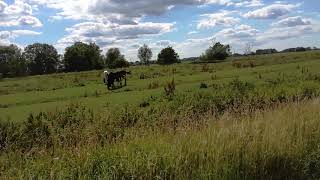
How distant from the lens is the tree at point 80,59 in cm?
11662

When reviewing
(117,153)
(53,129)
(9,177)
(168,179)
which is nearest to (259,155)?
(168,179)

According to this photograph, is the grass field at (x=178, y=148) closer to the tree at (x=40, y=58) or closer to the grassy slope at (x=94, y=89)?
the grassy slope at (x=94, y=89)

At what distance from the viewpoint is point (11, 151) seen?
1141 centimetres

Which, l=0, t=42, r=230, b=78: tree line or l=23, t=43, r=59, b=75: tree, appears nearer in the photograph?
l=0, t=42, r=230, b=78: tree line

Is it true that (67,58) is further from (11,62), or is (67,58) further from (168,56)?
(168,56)

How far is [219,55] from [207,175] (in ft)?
357

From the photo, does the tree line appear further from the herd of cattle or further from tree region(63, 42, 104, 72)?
the herd of cattle

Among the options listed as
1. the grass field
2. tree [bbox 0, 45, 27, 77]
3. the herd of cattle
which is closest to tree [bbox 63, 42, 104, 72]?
tree [bbox 0, 45, 27, 77]

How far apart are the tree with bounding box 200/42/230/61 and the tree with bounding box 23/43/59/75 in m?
38.9

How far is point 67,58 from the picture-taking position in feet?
385

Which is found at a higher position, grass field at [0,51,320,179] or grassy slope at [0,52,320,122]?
grass field at [0,51,320,179]

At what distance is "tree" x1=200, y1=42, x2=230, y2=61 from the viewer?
115 metres

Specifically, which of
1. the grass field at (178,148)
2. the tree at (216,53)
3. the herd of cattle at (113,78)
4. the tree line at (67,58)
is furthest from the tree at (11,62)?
the grass field at (178,148)

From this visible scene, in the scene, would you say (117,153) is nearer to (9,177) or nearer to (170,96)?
(9,177)
